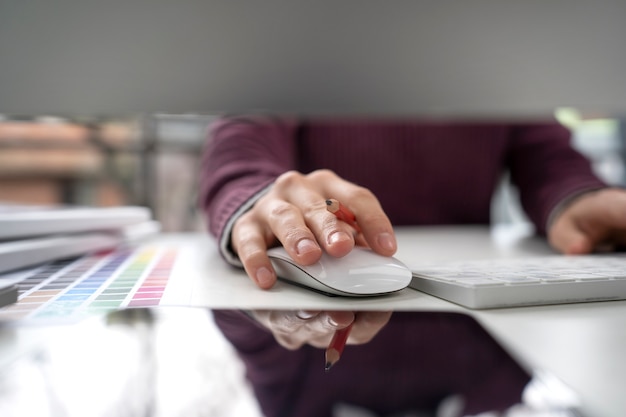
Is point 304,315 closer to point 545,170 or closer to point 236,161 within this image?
point 236,161

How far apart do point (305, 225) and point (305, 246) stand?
38 millimetres

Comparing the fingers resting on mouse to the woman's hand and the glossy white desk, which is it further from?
the woman's hand

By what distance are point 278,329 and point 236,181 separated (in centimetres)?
34

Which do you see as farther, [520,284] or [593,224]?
[593,224]

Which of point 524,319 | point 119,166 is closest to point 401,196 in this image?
point 524,319

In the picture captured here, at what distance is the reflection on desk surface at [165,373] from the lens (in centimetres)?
20

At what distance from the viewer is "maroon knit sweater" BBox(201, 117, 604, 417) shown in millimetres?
217

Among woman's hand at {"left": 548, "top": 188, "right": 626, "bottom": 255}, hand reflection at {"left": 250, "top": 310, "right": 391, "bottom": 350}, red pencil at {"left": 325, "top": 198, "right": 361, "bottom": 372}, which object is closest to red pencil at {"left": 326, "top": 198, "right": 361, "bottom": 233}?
red pencil at {"left": 325, "top": 198, "right": 361, "bottom": 372}

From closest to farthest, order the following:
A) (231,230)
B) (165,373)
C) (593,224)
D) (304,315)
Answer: (165,373)
(304,315)
(231,230)
(593,224)

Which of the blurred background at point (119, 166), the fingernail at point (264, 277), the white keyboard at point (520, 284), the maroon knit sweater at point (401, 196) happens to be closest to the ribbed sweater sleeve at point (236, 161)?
the maroon knit sweater at point (401, 196)

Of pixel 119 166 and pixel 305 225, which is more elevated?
pixel 305 225

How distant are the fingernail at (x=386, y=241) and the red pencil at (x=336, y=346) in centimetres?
12

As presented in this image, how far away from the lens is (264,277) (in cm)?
43

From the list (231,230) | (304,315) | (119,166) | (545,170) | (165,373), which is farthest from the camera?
(119,166)
